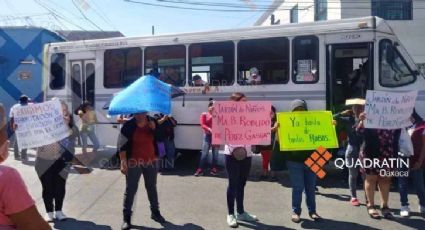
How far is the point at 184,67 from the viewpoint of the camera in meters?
11.2

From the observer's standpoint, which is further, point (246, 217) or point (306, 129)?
point (306, 129)

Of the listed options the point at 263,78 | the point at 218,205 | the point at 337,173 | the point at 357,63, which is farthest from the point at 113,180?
the point at 357,63

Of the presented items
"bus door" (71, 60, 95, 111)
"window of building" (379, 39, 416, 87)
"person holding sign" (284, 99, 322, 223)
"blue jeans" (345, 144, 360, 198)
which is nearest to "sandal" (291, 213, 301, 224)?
"person holding sign" (284, 99, 322, 223)

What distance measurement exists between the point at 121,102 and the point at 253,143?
1.91 metres

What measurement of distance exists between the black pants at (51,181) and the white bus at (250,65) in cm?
252

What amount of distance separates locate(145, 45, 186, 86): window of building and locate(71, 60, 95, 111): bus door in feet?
5.73

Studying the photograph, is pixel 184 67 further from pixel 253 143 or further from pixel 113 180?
pixel 253 143

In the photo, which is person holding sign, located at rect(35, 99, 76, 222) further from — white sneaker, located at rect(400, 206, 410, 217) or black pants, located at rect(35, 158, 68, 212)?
white sneaker, located at rect(400, 206, 410, 217)

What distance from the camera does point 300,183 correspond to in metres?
6.73

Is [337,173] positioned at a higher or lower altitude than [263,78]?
lower

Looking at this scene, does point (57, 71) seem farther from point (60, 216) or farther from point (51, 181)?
point (60, 216)

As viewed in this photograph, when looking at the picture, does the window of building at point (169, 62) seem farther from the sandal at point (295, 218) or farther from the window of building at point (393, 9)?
the window of building at point (393, 9)

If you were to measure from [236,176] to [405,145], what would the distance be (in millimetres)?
2439

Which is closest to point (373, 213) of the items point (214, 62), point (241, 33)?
point (241, 33)
